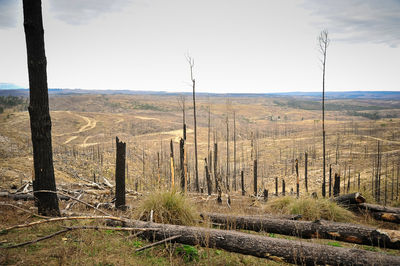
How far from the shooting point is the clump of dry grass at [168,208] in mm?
4602

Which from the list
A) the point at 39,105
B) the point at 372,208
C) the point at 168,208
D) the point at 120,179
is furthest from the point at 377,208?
the point at 39,105

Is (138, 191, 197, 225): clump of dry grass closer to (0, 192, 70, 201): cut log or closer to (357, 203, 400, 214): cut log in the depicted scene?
(0, 192, 70, 201): cut log

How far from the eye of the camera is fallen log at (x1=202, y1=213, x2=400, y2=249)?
3846 mm

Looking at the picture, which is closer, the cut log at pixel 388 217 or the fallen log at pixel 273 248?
the fallen log at pixel 273 248

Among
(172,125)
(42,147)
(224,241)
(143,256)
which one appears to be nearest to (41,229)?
(42,147)

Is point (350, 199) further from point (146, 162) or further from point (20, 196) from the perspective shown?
point (20, 196)

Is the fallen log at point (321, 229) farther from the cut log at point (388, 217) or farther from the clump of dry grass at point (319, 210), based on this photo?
the cut log at point (388, 217)

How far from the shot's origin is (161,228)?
401 centimetres

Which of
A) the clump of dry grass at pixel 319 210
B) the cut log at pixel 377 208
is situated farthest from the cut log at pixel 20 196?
the cut log at pixel 377 208

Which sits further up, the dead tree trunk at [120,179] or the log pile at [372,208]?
the dead tree trunk at [120,179]

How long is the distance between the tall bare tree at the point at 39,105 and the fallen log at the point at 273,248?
7.04 feet

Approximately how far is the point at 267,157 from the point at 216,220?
46525mm

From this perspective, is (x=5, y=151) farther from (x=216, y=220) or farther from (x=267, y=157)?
(x=267, y=157)

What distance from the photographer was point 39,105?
15.4 feet
